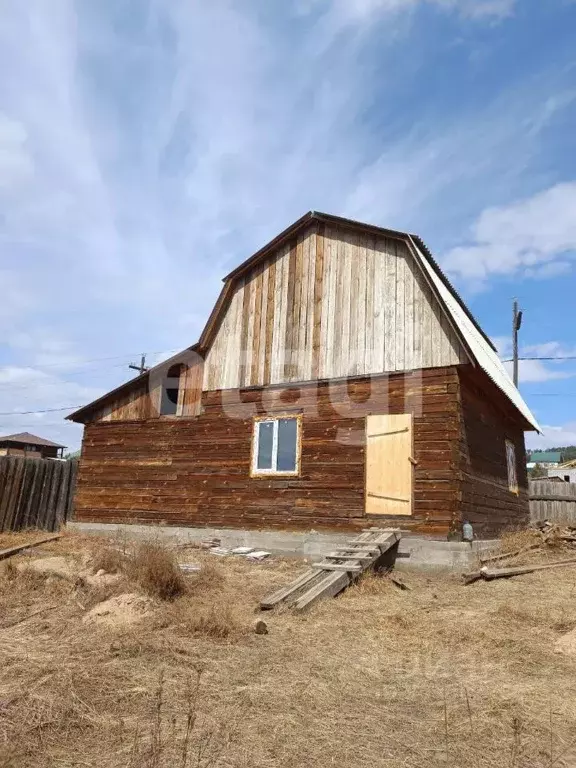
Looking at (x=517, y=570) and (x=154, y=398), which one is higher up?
(x=154, y=398)

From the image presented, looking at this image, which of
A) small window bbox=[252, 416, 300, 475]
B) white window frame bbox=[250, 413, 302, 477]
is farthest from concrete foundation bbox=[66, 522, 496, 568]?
small window bbox=[252, 416, 300, 475]

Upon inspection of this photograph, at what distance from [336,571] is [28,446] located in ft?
171

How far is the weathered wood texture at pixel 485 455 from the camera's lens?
40.8 ft

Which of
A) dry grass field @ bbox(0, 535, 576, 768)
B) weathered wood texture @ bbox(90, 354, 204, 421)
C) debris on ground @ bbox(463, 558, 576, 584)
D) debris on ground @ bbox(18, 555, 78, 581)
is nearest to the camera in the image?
dry grass field @ bbox(0, 535, 576, 768)

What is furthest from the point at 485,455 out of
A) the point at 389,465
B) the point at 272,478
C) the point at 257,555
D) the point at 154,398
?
the point at 154,398

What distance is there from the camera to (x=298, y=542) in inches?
502

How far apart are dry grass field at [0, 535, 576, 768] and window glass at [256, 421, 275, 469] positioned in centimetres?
480

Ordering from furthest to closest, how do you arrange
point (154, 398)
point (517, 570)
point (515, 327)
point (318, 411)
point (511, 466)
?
1. point (515, 327)
2. point (511, 466)
3. point (154, 398)
4. point (318, 411)
5. point (517, 570)

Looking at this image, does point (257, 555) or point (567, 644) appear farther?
point (257, 555)

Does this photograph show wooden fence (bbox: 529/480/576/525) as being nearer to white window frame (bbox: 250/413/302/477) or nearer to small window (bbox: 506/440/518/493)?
small window (bbox: 506/440/518/493)

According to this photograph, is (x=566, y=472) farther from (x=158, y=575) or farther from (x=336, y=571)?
(x=158, y=575)

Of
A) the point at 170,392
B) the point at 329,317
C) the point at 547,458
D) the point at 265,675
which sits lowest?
the point at 265,675

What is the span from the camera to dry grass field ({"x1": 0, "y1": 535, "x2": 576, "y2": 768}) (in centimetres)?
368

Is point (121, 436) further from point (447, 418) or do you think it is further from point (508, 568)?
point (508, 568)
